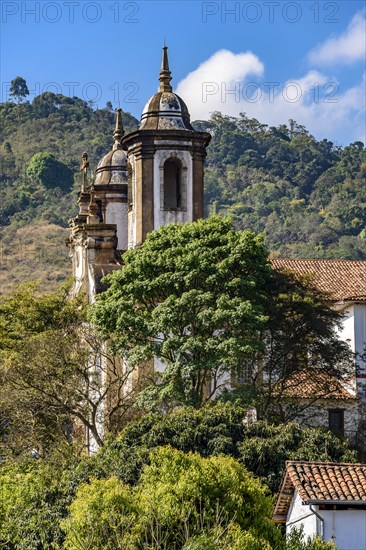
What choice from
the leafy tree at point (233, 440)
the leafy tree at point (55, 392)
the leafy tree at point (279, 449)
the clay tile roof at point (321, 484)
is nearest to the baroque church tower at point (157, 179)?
the leafy tree at point (55, 392)

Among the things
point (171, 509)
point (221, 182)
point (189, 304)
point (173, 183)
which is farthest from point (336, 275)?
point (221, 182)

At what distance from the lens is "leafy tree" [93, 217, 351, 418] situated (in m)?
34.5

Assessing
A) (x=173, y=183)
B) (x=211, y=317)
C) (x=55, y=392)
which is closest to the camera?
(x=55, y=392)

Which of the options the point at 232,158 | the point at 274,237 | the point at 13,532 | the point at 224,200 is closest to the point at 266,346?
the point at 13,532

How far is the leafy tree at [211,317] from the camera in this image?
34.5 metres

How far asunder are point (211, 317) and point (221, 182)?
264 ft

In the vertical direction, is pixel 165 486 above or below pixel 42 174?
below

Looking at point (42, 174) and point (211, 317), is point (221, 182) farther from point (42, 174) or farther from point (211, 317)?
point (211, 317)

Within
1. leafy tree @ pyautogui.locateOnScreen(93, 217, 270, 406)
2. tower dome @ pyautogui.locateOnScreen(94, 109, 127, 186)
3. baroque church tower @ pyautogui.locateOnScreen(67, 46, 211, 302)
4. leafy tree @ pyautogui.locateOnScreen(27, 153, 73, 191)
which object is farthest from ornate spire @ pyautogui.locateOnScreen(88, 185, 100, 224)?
leafy tree @ pyautogui.locateOnScreen(27, 153, 73, 191)

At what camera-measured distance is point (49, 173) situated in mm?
110250

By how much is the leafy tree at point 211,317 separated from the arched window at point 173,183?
397 cm

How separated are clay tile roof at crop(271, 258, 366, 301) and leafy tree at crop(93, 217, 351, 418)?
15.0ft

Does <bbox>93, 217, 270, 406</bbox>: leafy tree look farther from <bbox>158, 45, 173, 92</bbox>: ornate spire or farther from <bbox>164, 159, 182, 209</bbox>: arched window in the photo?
<bbox>158, 45, 173, 92</bbox>: ornate spire

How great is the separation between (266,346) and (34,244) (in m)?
64.2
